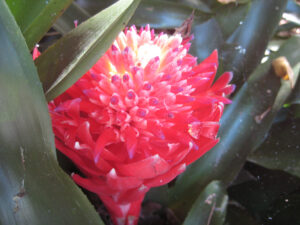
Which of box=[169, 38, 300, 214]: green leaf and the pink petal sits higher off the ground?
the pink petal

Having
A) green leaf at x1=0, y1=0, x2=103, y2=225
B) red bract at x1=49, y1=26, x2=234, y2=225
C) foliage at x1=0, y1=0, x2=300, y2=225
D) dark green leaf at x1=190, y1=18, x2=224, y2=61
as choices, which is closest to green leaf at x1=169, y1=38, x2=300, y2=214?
foliage at x1=0, y1=0, x2=300, y2=225

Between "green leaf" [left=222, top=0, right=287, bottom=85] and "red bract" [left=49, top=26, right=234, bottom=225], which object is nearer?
"red bract" [left=49, top=26, right=234, bottom=225]

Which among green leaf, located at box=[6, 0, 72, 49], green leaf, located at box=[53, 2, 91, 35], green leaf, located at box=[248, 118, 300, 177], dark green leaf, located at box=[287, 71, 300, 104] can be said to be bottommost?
green leaf, located at box=[248, 118, 300, 177]

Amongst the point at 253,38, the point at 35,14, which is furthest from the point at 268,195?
the point at 35,14

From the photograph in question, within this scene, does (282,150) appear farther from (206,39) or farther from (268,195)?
(206,39)

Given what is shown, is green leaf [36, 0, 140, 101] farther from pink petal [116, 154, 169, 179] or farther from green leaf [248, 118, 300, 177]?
green leaf [248, 118, 300, 177]

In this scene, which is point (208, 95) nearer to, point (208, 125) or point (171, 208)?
point (208, 125)

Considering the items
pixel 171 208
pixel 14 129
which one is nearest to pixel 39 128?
pixel 14 129
